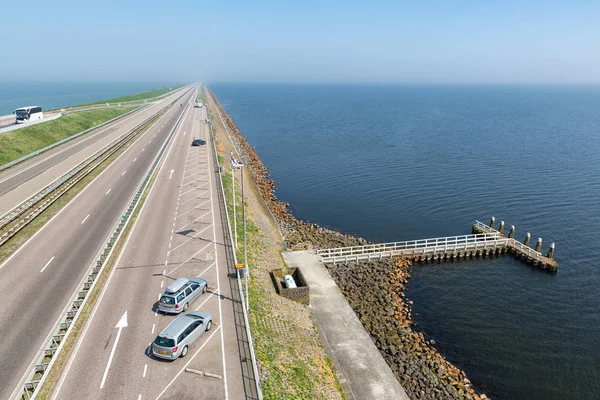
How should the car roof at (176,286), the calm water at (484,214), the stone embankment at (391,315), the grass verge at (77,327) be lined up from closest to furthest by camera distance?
the grass verge at (77,327), the car roof at (176,286), the stone embankment at (391,315), the calm water at (484,214)

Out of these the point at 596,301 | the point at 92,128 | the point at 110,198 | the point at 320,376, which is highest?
the point at 92,128

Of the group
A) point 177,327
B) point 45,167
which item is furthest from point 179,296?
point 45,167

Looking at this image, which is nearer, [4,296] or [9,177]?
[4,296]

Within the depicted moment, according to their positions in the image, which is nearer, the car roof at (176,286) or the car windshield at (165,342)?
the car windshield at (165,342)

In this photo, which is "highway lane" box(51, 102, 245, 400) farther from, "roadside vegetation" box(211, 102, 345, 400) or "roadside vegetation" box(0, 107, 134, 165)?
"roadside vegetation" box(0, 107, 134, 165)

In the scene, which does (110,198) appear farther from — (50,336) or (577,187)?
(577,187)

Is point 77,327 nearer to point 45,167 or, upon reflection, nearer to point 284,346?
point 284,346

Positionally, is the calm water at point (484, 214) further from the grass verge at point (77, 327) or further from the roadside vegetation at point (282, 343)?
the grass verge at point (77, 327)

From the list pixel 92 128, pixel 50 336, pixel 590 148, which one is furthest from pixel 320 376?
pixel 590 148

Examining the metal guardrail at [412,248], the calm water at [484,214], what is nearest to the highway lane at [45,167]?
the calm water at [484,214]
